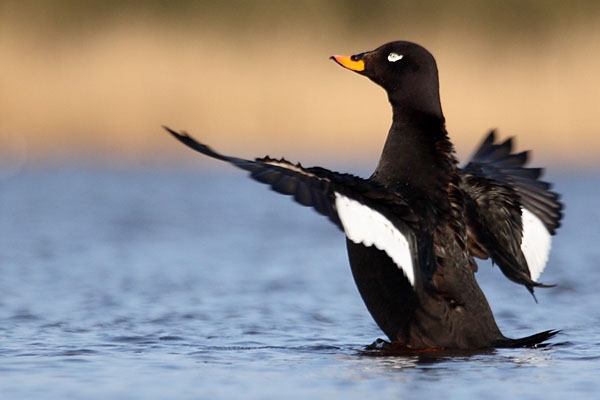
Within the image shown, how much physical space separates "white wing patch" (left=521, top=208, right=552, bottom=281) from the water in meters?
0.39

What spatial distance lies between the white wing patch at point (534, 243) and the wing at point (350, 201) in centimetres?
102

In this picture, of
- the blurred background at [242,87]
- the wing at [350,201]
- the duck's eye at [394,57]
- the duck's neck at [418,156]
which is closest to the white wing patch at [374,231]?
the wing at [350,201]

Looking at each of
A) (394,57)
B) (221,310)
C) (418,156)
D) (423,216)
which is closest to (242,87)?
(221,310)

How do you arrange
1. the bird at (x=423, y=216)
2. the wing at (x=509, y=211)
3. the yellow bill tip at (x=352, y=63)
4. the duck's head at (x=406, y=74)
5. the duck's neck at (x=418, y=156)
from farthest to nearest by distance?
the yellow bill tip at (x=352, y=63) → the duck's head at (x=406, y=74) → the wing at (x=509, y=211) → the duck's neck at (x=418, y=156) → the bird at (x=423, y=216)

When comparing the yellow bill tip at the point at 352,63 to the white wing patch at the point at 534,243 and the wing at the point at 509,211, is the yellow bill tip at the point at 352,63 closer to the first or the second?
the wing at the point at 509,211

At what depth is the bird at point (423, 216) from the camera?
5277 mm

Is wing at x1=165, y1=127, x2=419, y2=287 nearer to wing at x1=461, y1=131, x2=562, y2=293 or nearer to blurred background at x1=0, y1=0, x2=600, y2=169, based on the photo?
wing at x1=461, y1=131, x2=562, y2=293

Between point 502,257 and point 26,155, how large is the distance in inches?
467

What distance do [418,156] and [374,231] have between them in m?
0.71

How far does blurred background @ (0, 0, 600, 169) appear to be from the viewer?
17.1 m

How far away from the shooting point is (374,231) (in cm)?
526

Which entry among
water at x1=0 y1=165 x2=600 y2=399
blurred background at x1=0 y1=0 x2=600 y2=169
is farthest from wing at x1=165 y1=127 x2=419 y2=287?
blurred background at x1=0 y1=0 x2=600 y2=169

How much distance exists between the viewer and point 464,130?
54.9ft

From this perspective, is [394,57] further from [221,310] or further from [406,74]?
[221,310]
